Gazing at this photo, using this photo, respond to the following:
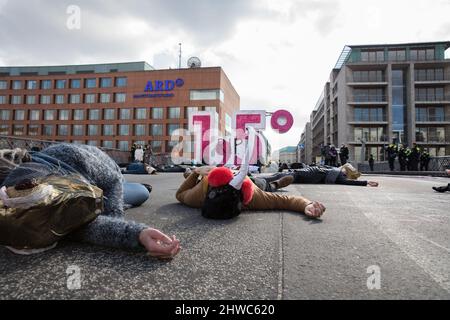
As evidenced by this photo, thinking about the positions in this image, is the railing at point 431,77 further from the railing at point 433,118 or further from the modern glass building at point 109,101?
the modern glass building at point 109,101

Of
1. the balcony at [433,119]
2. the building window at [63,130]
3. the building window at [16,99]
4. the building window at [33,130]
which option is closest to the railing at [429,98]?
Result: the balcony at [433,119]

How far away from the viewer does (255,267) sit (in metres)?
1.46

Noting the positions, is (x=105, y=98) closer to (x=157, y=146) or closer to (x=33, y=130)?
(x=157, y=146)

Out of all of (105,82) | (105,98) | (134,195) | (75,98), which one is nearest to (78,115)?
(75,98)

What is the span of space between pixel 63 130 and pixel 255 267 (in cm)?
5912

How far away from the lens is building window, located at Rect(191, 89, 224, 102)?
46562 mm

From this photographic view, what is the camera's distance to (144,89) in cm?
4891

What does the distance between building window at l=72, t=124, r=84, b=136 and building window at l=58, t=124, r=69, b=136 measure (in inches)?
53.1

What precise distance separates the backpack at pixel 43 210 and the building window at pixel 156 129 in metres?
47.0

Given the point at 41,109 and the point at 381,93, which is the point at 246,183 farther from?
the point at 41,109

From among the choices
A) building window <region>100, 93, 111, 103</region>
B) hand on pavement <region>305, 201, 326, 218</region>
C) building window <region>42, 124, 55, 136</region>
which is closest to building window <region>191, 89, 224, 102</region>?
building window <region>100, 93, 111, 103</region>

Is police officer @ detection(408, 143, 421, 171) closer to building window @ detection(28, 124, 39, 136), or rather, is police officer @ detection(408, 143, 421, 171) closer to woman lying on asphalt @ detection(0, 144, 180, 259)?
woman lying on asphalt @ detection(0, 144, 180, 259)

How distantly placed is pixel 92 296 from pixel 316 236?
154 centimetres

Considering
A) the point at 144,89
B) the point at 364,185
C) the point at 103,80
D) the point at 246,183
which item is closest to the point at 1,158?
the point at 246,183
